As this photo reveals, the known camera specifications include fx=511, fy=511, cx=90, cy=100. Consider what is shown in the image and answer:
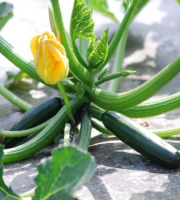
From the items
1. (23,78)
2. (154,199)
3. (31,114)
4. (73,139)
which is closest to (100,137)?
(73,139)

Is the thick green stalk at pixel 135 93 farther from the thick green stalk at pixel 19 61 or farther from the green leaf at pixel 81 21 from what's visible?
the green leaf at pixel 81 21

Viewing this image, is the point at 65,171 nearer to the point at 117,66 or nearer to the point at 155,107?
the point at 155,107

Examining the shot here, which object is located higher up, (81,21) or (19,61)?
(81,21)

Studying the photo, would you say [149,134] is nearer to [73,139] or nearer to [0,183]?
[73,139]

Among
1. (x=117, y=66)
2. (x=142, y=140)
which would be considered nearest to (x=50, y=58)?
(x=142, y=140)

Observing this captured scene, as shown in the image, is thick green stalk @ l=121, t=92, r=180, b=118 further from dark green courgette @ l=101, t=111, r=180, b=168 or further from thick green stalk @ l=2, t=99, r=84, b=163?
thick green stalk @ l=2, t=99, r=84, b=163

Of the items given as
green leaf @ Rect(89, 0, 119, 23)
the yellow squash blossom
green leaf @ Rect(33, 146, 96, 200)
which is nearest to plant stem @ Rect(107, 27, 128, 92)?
green leaf @ Rect(89, 0, 119, 23)
